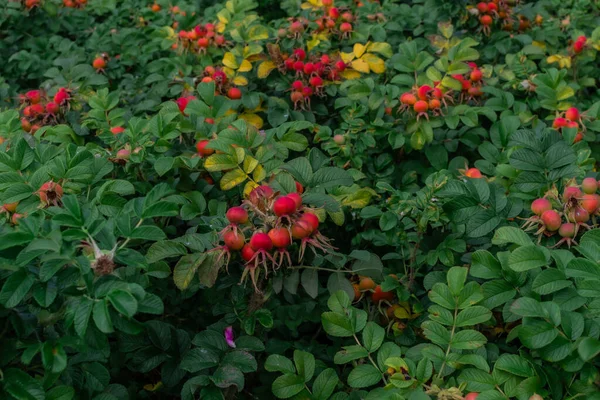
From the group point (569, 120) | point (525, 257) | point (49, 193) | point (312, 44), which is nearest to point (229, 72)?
point (312, 44)

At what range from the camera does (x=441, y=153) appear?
220cm

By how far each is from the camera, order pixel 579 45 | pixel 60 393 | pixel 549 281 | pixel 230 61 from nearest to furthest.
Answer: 1. pixel 60 393
2. pixel 549 281
3. pixel 230 61
4. pixel 579 45

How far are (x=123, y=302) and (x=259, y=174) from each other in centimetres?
63

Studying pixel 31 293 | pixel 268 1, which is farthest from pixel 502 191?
pixel 268 1

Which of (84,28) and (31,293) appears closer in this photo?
(31,293)

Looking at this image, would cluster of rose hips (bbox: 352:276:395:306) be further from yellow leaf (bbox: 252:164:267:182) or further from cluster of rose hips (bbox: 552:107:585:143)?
cluster of rose hips (bbox: 552:107:585:143)

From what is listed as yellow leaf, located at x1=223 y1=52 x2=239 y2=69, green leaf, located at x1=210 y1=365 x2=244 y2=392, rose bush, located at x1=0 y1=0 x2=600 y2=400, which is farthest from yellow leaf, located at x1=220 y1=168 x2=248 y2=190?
yellow leaf, located at x1=223 y1=52 x2=239 y2=69

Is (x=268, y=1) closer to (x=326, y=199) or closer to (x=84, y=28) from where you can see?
(x=84, y=28)

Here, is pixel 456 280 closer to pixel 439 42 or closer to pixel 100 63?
pixel 439 42

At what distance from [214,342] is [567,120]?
1.34m

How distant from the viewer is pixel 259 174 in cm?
164

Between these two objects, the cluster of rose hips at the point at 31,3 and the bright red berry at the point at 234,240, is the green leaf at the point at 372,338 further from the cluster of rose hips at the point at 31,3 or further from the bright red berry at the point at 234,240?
the cluster of rose hips at the point at 31,3

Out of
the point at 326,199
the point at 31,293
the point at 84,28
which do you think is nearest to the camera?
A: the point at 31,293

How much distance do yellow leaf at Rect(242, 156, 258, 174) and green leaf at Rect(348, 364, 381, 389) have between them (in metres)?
0.54
